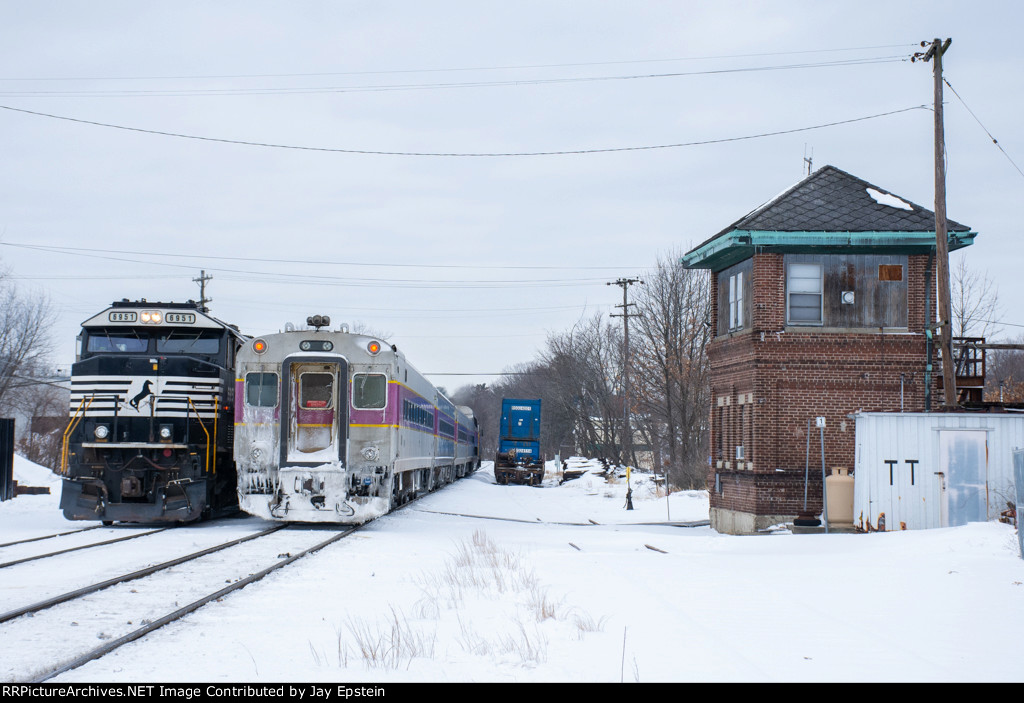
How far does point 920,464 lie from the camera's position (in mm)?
17359

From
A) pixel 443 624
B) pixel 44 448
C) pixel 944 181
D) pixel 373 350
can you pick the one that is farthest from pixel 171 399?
pixel 44 448

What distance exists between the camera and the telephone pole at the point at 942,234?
1858 cm

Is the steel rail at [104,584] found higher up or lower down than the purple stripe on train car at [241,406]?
lower down

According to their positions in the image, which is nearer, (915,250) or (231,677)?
(231,677)

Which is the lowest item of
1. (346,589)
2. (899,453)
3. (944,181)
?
(346,589)

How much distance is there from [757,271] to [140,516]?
1339 centimetres

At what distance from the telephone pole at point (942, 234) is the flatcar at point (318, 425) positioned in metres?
10.6

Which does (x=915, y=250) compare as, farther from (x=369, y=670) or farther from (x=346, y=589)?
(x=369, y=670)

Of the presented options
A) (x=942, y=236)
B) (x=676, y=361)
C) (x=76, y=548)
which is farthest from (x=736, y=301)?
(x=676, y=361)

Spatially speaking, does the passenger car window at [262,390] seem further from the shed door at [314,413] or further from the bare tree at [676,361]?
the bare tree at [676,361]

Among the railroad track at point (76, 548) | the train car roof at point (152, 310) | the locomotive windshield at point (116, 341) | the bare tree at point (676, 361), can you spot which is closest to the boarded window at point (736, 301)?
the train car roof at point (152, 310)

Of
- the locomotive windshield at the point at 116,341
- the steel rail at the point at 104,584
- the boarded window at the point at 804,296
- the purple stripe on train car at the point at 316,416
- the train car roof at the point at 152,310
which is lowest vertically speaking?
the steel rail at the point at 104,584

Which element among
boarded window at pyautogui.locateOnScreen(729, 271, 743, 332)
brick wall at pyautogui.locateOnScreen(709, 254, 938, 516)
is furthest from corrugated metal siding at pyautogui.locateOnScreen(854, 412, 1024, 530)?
boarded window at pyautogui.locateOnScreen(729, 271, 743, 332)

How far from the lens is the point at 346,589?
11.0 m
